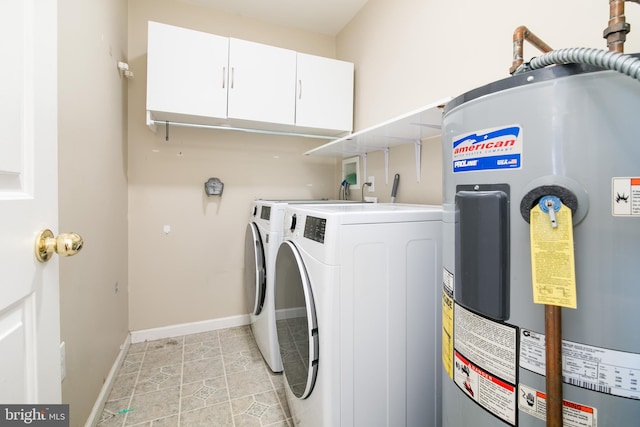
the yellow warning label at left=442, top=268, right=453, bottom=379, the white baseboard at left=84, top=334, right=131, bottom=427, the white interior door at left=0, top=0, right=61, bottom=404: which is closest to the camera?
the white interior door at left=0, top=0, right=61, bottom=404

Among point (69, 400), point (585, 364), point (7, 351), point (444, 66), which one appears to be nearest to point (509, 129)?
point (585, 364)

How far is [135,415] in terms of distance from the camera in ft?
5.08

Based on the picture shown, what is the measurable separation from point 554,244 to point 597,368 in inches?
9.4

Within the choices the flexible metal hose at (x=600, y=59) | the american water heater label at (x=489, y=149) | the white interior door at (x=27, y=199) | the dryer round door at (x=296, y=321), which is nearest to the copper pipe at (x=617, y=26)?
the flexible metal hose at (x=600, y=59)

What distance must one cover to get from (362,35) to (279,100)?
38.5 inches

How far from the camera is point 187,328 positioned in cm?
248

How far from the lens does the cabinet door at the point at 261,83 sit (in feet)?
6.97

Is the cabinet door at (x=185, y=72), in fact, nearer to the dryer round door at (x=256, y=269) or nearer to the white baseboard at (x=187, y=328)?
the dryer round door at (x=256, y=269)

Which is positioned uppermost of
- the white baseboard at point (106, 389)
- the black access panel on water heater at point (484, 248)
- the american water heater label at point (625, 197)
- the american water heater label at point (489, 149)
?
the american water heater label at point (489, 149)

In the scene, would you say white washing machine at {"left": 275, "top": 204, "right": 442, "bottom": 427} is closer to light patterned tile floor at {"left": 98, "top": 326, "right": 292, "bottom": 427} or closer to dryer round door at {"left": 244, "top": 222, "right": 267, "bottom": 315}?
Result: light patterned tile floor at {"left": 98, "top": 326, "right": 292, "bottom": 427}

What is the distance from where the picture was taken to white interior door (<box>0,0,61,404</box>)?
0.53m

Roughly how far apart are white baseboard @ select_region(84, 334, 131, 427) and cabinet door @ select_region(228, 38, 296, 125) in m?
1.98

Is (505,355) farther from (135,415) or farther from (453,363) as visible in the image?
(135,415)

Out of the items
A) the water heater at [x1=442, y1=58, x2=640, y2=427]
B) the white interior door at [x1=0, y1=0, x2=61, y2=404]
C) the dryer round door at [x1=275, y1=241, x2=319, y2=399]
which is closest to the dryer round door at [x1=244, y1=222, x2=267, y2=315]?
the dryer round door at [x1=275, y1=241, x2=319, y2=399]
